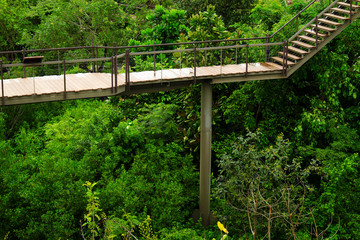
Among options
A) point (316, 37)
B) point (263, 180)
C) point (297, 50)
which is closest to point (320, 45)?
point (316, 37)

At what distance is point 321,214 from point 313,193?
85cm

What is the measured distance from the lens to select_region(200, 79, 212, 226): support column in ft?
51.4

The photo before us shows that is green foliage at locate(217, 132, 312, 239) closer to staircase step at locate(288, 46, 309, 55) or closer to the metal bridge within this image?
the metal bridge

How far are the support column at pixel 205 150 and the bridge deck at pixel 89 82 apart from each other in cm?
86

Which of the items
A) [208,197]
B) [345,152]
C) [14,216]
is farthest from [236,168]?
[14,216]

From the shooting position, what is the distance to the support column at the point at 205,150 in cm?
1568

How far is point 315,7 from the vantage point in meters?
18.4

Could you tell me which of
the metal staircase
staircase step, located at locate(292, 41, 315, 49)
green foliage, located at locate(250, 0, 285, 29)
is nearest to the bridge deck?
the metal staircase

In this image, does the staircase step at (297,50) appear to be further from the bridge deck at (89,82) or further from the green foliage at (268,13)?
the green foliage at (268,13)

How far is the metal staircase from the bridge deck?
0.50 m

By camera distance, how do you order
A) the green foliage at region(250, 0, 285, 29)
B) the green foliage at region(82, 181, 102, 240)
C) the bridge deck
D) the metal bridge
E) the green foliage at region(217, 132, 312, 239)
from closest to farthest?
the green foliage at region(82, 181, 102, 240) < the bridge deck < the metal bridge < the green foliage at region(217, 132, 312, 239) < the green foliage at region(250, 0, 285, 29)

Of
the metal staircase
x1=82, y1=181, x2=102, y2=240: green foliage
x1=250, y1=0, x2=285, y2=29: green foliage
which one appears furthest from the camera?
x1=250, y1=0, x2=285, y2=29: green foliage

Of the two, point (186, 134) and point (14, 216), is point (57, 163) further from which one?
point (186, 134)

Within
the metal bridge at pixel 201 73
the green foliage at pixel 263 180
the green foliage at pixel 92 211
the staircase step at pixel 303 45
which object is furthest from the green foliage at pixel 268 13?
the green foliage at pixel 92 211
